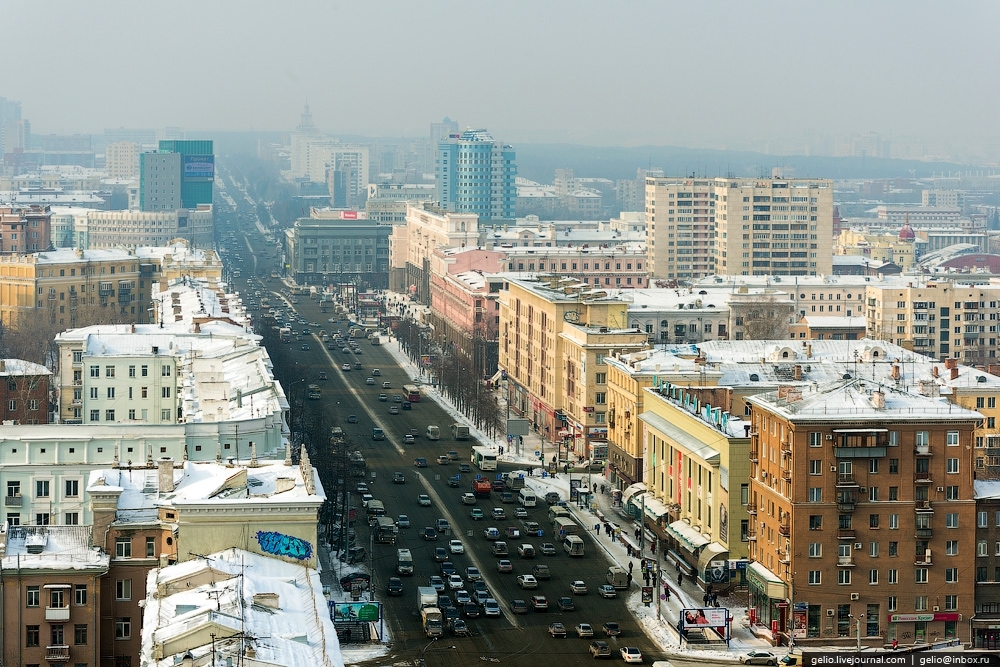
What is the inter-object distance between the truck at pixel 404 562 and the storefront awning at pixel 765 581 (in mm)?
12980

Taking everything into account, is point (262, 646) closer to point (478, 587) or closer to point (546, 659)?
point (546, 659)

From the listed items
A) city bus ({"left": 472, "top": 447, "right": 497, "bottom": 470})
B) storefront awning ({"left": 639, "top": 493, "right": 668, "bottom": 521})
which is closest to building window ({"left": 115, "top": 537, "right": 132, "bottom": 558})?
storefront awning ({"left": 639, "top": 493, "right": 668, "bottom": 521})

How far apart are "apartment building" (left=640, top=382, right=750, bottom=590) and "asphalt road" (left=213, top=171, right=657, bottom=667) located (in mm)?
3208

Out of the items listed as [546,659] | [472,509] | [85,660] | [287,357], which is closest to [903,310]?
[287,357]

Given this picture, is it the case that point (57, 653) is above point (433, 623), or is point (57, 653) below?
above

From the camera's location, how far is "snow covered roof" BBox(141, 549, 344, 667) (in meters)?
41.7

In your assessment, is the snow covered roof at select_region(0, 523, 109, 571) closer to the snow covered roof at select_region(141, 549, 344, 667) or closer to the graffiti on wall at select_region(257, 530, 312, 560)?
the snow covered roof at select_region(141, 549, 344, 667)

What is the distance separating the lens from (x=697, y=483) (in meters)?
73.2

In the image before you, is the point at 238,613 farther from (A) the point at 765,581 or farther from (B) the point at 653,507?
(B) the point at 653,507

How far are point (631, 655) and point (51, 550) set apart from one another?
734 inches

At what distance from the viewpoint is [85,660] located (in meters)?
50.3

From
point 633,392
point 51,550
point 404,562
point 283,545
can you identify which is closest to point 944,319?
point 633,392

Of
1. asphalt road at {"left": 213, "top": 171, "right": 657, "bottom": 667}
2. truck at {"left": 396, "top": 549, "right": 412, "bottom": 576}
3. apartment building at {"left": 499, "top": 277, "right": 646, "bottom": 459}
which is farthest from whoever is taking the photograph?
apartment building at {"left": 499, "top": 277, "right": 646, "bottom": 459}

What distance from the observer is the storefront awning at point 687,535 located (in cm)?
7131
